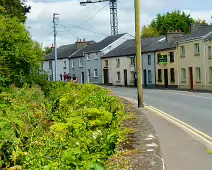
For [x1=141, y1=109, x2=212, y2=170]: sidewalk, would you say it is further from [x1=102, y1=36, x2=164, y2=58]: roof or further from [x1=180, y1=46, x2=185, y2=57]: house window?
[x1=102, y1=36, x2=164, y2=58]: roof

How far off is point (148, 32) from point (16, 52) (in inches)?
2732

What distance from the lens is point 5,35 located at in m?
29.8

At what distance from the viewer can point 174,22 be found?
9844cm

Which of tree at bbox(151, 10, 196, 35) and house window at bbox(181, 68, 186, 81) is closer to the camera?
house window at bbox(181, 68, 186, 81)

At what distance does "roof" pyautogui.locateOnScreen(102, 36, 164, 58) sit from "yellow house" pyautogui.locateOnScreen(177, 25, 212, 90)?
28.4 feet

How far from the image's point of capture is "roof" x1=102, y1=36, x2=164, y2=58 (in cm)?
6297

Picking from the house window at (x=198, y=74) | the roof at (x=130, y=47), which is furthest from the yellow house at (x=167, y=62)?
the house window at (x=198, y=74)

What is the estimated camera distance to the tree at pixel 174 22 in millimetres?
97312

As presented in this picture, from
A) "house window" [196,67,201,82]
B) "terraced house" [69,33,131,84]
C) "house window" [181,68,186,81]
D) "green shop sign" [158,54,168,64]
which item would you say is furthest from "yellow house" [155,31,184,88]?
"terraced house" [69,33,131,84]

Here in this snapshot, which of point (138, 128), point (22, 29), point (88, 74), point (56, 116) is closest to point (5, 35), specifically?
point (22, 29)

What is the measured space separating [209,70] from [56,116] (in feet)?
103

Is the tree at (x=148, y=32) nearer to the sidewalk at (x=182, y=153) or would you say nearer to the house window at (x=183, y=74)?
the house window at (x=183, y=74)

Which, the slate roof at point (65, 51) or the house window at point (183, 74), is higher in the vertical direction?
the slate roof at point (65, 51)

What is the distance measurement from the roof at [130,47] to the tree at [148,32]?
2183 centimetres
